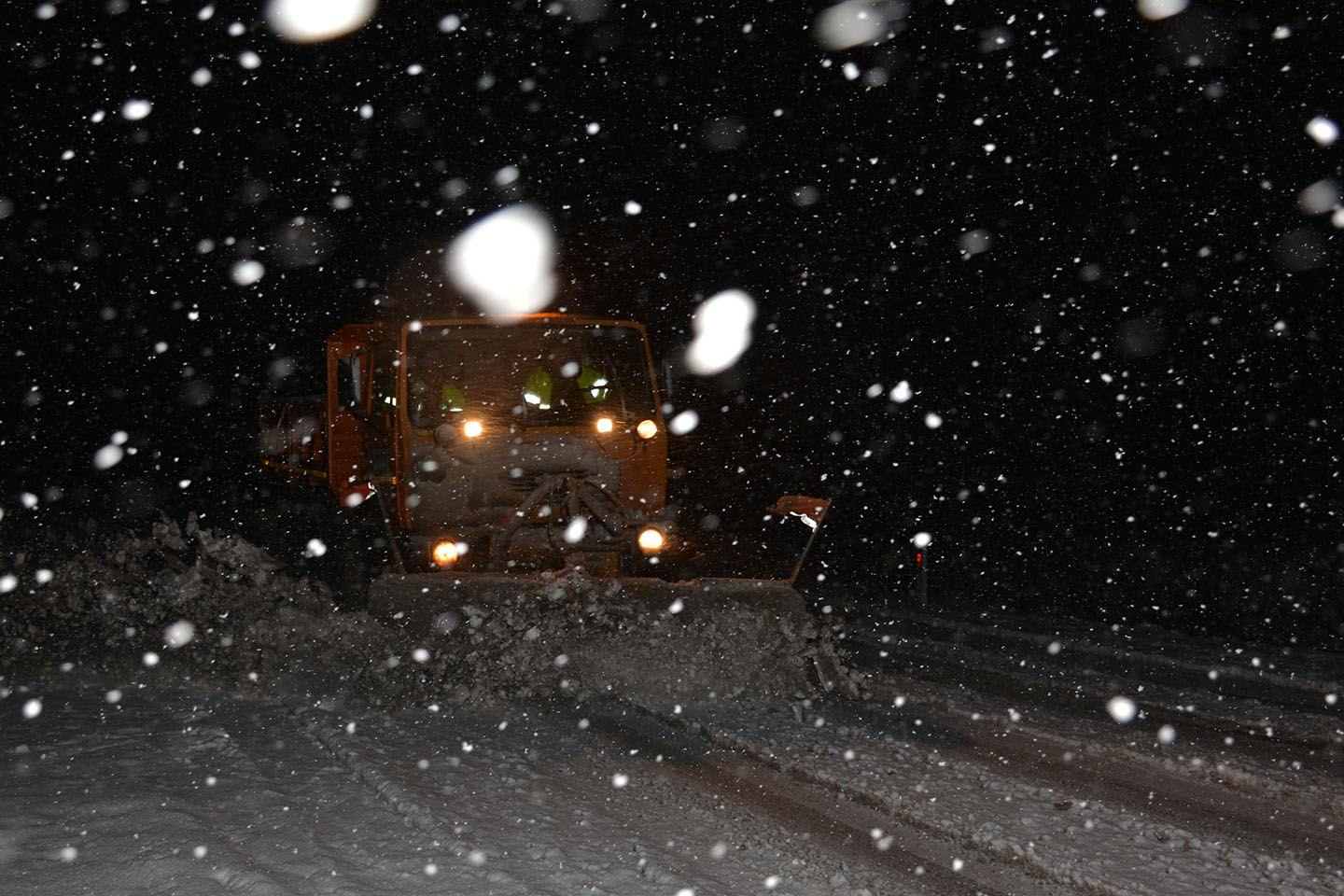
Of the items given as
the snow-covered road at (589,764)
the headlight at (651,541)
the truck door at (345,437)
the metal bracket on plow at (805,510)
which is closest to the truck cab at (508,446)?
the headlight at (651,541)

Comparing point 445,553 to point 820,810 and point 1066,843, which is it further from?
point 1066,843

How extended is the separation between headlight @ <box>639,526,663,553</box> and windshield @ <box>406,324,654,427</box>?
971mm

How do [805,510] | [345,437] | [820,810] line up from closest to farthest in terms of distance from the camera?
[820,810], [805,510], [345,437]

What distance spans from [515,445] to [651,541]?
1140mm

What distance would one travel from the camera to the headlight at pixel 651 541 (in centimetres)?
719

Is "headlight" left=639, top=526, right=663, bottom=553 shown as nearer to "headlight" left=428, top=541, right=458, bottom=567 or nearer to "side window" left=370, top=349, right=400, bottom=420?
"headlight" left=428, top=541, right=458, bottom=567

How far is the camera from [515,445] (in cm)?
740

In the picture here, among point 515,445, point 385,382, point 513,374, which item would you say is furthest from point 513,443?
point 385,382

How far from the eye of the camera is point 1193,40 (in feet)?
41.8

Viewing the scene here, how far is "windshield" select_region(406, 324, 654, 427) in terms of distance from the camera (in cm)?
746

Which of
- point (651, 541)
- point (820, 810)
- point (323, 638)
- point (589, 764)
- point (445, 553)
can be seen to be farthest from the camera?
point (651, 541)

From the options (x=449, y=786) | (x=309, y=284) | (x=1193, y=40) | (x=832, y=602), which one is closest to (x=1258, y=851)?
(x=449, y=786)

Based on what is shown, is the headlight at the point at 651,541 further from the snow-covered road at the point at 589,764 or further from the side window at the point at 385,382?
the side window at the point at 385,382

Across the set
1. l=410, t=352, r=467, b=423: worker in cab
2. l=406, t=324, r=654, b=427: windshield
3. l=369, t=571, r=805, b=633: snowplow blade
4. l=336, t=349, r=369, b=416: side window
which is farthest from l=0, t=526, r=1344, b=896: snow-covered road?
l=406, t=324, r=654, b=427: windshield
